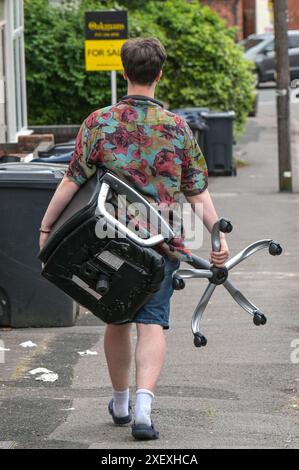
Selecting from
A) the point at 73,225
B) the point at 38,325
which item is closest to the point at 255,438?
the point at 73,225

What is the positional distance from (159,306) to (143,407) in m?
0.44

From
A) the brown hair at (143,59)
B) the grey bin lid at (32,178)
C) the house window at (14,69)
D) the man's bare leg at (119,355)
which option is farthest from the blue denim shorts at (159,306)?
the house window at (14,69)

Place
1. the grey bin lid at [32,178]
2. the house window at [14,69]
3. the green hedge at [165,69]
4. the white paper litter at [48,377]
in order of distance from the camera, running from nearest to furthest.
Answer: the white paper litter at [48,377]
the grey bin lid at [32,178]
the house window at [14,69]
the green hedge at [165,69]

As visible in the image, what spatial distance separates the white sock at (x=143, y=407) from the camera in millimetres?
5367

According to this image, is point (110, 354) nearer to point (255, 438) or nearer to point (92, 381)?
point (255, 438)

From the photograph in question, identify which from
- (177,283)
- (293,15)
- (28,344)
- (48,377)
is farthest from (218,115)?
(177,283)

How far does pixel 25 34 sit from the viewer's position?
797 inches

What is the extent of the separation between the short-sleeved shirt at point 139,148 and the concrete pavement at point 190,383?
877mm

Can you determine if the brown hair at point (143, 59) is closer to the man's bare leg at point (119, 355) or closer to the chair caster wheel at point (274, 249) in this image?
the chair caster wheel at point (274, 249)

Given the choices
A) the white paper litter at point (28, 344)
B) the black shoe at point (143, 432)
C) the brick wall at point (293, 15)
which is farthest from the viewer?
the brick wall at point (293, 15)

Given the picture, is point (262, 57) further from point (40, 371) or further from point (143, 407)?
point (143, 407)

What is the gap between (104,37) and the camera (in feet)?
58.4
